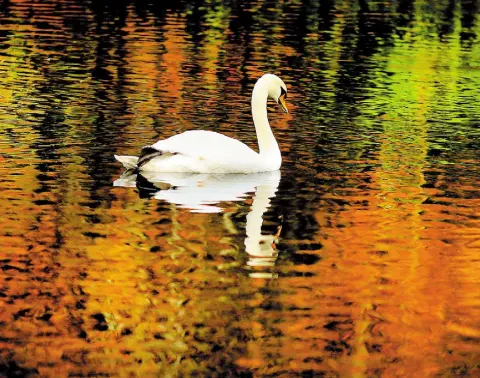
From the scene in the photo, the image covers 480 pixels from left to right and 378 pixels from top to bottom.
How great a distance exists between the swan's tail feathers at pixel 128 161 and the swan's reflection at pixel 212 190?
13 centimetres

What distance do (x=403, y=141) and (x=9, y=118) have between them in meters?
5.98

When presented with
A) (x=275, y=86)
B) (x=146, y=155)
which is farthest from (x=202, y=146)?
(x=275, y=86)

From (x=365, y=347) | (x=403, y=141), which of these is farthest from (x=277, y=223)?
(x=403, y=141)

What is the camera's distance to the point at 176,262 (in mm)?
11852

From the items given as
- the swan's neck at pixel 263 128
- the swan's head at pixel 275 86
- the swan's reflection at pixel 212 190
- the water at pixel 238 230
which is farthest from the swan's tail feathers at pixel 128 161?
the swan's head at pixel 275 86

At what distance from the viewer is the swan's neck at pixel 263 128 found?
56.0ft

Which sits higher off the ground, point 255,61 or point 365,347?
point 365,347

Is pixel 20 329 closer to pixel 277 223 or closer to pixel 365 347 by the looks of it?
pixel 365 347

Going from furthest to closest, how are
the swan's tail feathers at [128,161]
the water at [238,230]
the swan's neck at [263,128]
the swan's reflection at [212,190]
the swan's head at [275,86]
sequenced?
the swan's head at [275,86] < the swan's neck at [263,128] < the swan's tail feathers at [128,161] < the swan's reflection at [212,190] < the water at [238,230]

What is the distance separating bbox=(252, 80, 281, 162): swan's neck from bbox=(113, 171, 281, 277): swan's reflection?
0.29 m

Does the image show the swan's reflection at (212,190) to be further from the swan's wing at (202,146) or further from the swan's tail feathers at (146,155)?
the swan's wing at (202,146)

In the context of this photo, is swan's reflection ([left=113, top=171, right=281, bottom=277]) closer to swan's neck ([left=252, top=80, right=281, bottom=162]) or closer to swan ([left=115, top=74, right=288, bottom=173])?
swan ([left=115, top=74, right=288, bottom=173])

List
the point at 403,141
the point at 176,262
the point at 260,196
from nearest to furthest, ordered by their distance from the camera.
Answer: the point at 176,262
the point at 260,196
the point at 403,141

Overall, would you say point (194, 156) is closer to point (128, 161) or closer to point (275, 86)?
point (128, 161)
